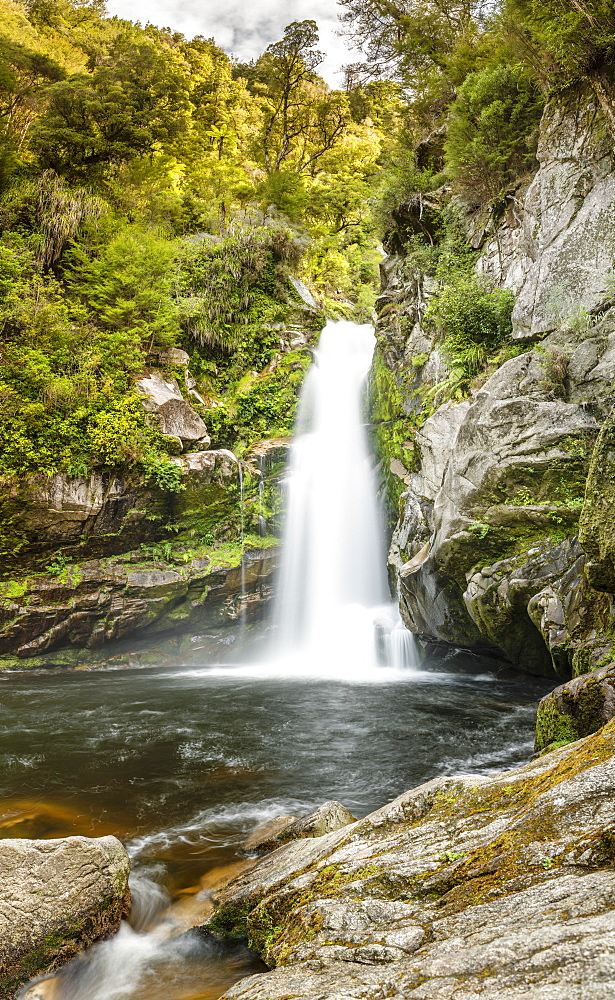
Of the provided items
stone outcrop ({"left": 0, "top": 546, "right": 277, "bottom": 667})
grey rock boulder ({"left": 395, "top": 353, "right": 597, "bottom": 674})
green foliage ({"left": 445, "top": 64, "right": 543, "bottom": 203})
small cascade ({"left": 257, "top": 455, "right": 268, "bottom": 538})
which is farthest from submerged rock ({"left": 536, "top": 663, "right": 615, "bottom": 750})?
green foliage ({"left": 445, "top": 64, "right": 543, "bottom": 203})

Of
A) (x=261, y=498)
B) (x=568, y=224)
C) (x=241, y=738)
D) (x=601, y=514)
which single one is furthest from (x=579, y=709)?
(x=261, y=498)

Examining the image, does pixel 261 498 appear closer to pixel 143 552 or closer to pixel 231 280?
pixel 143 552

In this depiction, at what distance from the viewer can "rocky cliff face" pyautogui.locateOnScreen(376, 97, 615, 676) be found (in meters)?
8.30

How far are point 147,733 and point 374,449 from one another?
11.6 metres

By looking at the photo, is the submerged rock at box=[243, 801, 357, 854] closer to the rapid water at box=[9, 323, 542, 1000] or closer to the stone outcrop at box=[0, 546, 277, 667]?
the rapid water at box=[9, 323, 542, 1000]

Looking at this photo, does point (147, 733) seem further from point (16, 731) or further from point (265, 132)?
point (265, 132)

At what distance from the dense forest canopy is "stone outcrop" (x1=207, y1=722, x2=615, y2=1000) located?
10.4 m

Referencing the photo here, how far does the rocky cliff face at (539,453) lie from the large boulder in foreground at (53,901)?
595cm

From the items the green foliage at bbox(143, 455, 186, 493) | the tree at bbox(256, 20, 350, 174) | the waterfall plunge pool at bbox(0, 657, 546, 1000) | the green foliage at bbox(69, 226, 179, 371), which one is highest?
the tree at bbox(256, 20, 350, 174)

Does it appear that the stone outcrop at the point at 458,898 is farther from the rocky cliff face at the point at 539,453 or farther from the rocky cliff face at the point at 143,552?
the rocky cliff face at the point at 143,552

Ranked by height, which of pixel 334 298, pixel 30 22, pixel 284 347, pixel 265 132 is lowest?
pixel 284 347

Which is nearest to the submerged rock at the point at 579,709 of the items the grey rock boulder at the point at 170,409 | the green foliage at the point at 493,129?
the green foliage at the point at 493,129

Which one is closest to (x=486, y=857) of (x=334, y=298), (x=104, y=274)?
(x=104, y=274)

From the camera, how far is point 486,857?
8.19 ft
